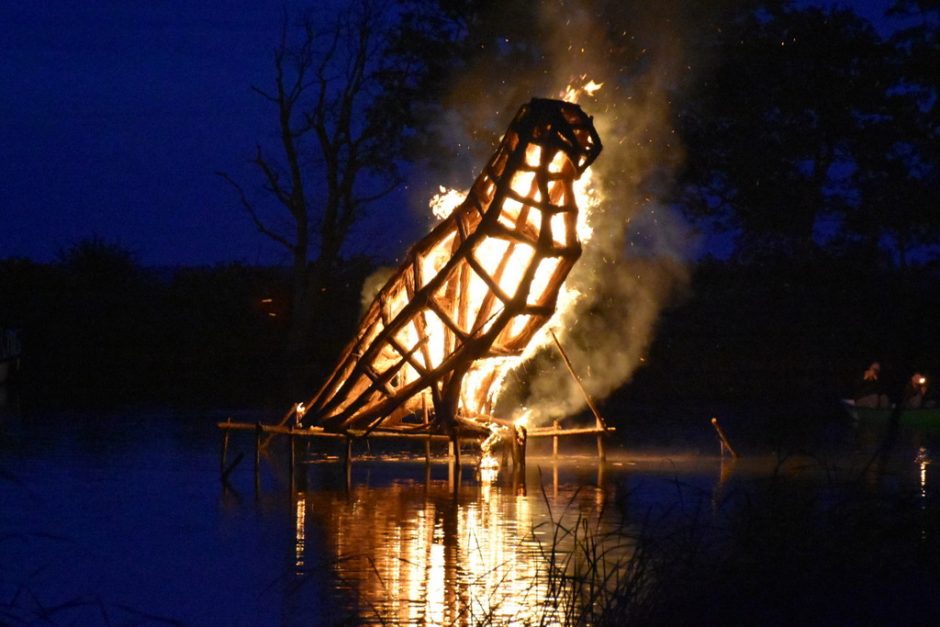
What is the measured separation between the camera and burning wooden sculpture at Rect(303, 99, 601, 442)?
56.0ft

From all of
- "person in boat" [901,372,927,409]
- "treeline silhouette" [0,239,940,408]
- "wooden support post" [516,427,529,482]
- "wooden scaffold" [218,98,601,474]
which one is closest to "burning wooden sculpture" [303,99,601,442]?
"wooden scaffold" [218,98,601,474]

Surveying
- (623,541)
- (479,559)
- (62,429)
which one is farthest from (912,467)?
(62,429)

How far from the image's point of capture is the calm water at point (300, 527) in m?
9.93

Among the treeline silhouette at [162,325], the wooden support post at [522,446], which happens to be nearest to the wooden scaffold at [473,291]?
the wooden support post at [522,446]

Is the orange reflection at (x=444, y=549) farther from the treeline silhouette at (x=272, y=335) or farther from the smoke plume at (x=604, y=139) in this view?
the treeline silhouette at (x=272, y=335)

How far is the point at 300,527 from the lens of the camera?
14.1 meters

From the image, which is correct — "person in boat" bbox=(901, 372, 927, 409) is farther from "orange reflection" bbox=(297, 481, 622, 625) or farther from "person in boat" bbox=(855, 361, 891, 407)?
"orange reflection" bbox=(297, 481, 622, 625)

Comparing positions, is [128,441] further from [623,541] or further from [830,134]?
[830,134]

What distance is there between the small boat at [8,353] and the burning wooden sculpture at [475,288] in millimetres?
28156

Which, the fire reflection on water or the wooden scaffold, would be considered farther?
the wooden scaffold

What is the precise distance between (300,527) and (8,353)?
34051 millimetres

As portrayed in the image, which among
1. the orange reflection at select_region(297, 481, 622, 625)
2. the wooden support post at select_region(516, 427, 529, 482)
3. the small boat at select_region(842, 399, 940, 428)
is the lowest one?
the orange reflection at select_region(297, 481, 622, 625)

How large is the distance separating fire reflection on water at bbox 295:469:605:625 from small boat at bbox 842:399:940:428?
14.2 metres

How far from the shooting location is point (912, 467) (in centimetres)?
2056
